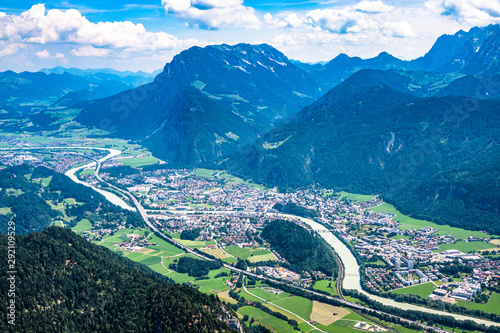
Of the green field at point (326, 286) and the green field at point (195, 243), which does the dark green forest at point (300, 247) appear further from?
the green field at point (195, 243)

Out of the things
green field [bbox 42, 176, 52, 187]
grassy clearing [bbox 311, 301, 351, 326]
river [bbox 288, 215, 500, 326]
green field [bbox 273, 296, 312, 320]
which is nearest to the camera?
grassy clearing [bbox 311, 301, 351, 326]

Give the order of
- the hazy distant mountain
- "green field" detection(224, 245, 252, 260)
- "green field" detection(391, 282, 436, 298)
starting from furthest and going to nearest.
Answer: the hazy distant mountain < "green field" detection(224, 245, 252, 260) < "green field" detection(391, 282, 436, 298)

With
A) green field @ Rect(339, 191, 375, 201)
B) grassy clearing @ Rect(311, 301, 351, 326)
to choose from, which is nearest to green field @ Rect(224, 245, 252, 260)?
grassy clearing @ Rect(311, 301, 351, 326)

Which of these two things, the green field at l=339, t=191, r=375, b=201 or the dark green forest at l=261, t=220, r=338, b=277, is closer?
the dark green forest at l=261, t=220, r=338, b=277

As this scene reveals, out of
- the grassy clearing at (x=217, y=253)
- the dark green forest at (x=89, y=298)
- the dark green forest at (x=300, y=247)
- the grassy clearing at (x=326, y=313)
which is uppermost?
the dark green forest at (x=89, y=298)

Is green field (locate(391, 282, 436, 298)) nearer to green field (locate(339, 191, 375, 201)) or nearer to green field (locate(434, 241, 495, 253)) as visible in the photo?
green field (locate(434, 241, 495, 253))

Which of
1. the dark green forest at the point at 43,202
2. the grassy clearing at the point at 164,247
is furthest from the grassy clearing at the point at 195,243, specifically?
the dark green forest at the point at 43,202
